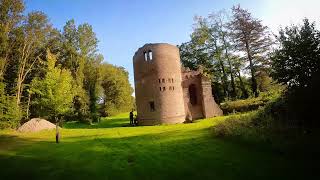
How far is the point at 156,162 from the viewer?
13.5 m

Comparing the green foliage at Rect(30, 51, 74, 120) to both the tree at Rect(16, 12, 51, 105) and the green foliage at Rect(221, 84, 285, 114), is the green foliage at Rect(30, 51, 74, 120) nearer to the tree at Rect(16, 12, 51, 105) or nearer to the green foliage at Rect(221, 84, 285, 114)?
the tree at Rect(16, 12, 51, 105)

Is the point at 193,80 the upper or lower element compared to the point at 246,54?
lower

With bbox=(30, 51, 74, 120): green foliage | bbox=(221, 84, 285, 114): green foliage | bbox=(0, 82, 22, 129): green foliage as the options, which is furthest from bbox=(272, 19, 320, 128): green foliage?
Result: bbox=(0, 82, 22, 129): green foliage

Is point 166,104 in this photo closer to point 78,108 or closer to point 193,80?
point 193,80

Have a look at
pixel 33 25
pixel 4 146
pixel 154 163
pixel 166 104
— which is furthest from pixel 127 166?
pixel 33 25

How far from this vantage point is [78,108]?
47.2 metres

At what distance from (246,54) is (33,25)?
31.7 m

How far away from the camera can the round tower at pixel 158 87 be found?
Result: 3547cm

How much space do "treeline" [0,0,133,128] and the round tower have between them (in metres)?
8.54

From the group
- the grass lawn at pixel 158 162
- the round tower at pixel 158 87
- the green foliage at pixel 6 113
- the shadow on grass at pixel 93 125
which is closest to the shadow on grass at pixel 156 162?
the grass lawn at pixel 158 162

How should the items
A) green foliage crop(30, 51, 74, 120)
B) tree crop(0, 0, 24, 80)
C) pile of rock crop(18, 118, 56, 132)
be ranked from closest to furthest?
1. green foliage crop(30, 51, 74, 120)
2. pile of rock crop(18, 118, 56, 132)
3. tree crop(0, 0, 24, 80)

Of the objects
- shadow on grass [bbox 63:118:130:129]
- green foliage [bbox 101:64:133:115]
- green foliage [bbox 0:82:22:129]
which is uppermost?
green foliage [bbox 101:64:133:115]

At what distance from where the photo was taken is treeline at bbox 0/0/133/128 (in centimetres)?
2153

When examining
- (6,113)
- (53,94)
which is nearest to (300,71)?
(53,94)
